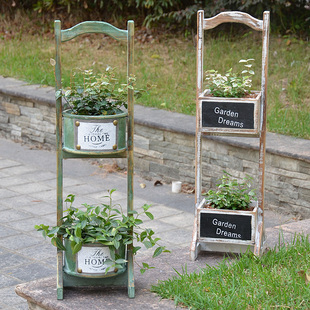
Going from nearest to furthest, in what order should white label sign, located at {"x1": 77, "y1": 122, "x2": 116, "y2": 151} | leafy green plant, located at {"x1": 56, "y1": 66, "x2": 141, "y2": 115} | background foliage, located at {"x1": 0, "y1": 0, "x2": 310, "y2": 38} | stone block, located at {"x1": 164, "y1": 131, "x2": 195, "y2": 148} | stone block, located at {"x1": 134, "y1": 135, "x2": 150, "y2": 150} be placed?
white label sign, located at {"x1": 77, "y1": 122, "x2": 116, "y2": 151}, leafy green plant, located at {"x1": 56, "y1": 66, "x2": 141, "y2": 115}, stone block, located at {"x1": 164, "y1": 131, "x2": 195, "y2": 148}, stone block, located at {"x1": 134, "y1": 135, "x2": 150, "y2": 150}, background foliage, located at {"x1": 0, "y1": 0, "x2": 310, "y2": 38}

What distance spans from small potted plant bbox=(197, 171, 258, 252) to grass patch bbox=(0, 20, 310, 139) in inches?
81.3

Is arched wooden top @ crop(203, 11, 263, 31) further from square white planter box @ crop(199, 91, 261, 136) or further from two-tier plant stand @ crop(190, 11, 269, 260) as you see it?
square white planter box @ crop(199, 91, 261, 136)

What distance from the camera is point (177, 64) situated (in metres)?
8.24

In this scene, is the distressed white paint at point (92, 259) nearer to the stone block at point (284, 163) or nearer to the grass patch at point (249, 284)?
the grass patch at point (249, 284)

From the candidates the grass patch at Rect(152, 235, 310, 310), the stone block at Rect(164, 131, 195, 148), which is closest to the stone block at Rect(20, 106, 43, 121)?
the stone block at Rect(164, 131, 195, 148)

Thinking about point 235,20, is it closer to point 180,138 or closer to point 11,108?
point 180,138

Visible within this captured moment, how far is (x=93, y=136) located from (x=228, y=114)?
3.05 ft

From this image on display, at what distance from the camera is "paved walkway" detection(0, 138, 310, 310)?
380 cm

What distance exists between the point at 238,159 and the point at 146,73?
2.63m

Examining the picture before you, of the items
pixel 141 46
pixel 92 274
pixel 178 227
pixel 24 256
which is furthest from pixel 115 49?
pixel 92 274

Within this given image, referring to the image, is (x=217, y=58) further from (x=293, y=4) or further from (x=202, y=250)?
(x=202, y=250)

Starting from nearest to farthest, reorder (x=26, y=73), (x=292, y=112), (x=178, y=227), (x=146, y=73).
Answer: (x=178, y=227), (x=292, y=112), (x=146, y=73), (x=26, y=73)

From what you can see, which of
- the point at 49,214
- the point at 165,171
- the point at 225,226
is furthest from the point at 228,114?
the point at 165,171

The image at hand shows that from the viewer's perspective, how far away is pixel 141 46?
9.37 m
